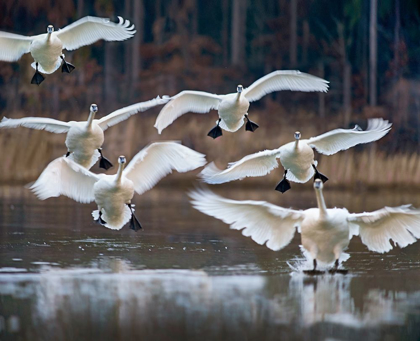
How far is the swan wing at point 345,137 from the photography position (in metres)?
9.91

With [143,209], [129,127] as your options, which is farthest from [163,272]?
[129,127]

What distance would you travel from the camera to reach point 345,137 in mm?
10320

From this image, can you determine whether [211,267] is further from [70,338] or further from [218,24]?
[218,24]

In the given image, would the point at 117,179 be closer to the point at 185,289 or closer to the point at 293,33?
the point at 185,289

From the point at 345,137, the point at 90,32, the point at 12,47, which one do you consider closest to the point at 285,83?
the point at 345,137

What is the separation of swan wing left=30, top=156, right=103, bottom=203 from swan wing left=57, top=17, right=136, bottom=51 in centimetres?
254

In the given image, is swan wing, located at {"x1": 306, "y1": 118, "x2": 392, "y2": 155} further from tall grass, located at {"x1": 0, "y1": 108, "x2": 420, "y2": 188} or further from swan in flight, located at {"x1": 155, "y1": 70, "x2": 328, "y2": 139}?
tall grass, located at {"x1": 0, "y1": 108, "x2": 420, "y2": 188}

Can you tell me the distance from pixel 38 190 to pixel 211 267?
190cm

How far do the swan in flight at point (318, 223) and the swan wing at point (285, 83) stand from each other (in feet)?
8.86

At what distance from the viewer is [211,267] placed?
9.05m

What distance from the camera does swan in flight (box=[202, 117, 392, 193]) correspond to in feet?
32.2

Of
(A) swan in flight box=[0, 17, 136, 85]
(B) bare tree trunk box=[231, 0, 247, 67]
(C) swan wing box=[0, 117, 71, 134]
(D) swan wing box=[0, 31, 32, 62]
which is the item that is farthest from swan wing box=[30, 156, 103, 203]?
(B) bare tree trunk box=[231, 0, 247, 67]

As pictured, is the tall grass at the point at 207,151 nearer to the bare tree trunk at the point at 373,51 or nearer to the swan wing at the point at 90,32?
the bare tree trunk at the point at 373,51

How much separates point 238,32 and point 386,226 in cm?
1456
